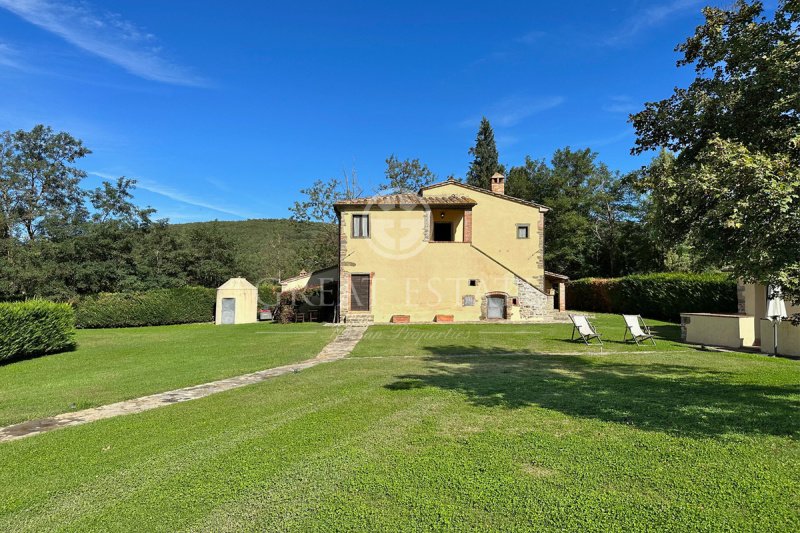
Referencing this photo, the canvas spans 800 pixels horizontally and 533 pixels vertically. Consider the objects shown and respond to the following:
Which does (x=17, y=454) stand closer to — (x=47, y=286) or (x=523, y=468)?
(x=523, y=468)

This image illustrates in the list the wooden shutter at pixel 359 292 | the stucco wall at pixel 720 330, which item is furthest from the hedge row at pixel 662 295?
the wooden shutter at pixel 359 292

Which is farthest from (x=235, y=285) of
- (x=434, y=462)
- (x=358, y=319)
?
(x=434, y=462)

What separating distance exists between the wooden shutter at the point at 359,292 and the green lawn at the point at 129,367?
16.2 ft

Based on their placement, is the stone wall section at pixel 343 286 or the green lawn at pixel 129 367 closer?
the green lawn at pixel 129 367

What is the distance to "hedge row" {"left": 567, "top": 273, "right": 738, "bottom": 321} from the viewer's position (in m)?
20.4

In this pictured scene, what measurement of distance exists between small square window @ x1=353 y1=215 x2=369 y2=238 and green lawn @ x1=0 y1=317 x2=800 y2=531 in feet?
54.2

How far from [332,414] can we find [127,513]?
97.7 inches

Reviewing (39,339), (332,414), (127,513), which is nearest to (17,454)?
(127,513)

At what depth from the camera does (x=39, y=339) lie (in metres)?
13.8

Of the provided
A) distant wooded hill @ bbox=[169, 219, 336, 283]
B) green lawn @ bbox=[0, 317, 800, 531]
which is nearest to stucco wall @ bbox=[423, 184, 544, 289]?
distant wooded hill @ bbox=[169, 219, 336, 283]

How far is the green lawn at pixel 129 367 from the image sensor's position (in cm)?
717

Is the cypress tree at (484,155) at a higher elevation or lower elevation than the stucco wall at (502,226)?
higher

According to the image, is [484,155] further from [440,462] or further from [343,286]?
[440,462]

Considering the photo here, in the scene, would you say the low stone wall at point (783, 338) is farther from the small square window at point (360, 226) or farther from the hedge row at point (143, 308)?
the hedge row at point (143, 308)
